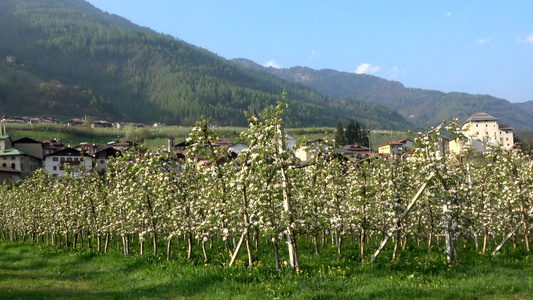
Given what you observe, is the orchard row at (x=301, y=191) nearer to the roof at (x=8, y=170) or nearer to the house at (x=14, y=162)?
the roof at (x=8, y=170)

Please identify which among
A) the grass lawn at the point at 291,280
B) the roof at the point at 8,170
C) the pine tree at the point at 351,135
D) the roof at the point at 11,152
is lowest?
the roof at the point at 8,170

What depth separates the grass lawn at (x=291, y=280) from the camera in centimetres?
1390

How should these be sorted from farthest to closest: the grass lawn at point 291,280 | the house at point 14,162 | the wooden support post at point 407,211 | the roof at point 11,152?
1. the roof at point 11,152
2. the house at point 14,162
3. the wooden support post at point 407,211
4. the grass lawn at point 291,280

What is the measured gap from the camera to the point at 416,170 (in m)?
18.1

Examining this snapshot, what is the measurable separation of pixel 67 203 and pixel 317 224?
24581 millimetres

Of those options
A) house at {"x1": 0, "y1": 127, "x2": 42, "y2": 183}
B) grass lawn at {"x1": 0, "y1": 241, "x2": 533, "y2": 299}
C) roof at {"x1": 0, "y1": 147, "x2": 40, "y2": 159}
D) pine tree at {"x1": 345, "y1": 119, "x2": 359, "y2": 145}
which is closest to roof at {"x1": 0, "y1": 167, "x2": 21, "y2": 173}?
house at {"x1": 0, "y1": 127, "x2": 42, "y2": 183}

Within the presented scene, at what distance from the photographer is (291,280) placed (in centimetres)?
1505

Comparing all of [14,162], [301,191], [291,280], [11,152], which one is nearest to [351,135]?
[14,162]

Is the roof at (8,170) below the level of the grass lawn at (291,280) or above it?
below

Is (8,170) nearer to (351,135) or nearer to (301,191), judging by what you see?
(351,135)

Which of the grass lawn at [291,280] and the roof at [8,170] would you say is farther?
the roof at [8,170]

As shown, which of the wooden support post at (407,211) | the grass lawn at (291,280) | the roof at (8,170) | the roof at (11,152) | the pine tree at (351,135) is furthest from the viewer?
the pine tree at (351,135)

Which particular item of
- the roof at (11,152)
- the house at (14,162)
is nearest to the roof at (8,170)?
the house at (14,162)

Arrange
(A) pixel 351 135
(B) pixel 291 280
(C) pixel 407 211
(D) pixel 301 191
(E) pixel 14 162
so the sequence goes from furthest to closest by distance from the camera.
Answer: (A) pixel 351 135 < (E) pixel 14 162 < (D) pixel 301 191 < (C) pixel 407 211 < (B) pixel 291 280
